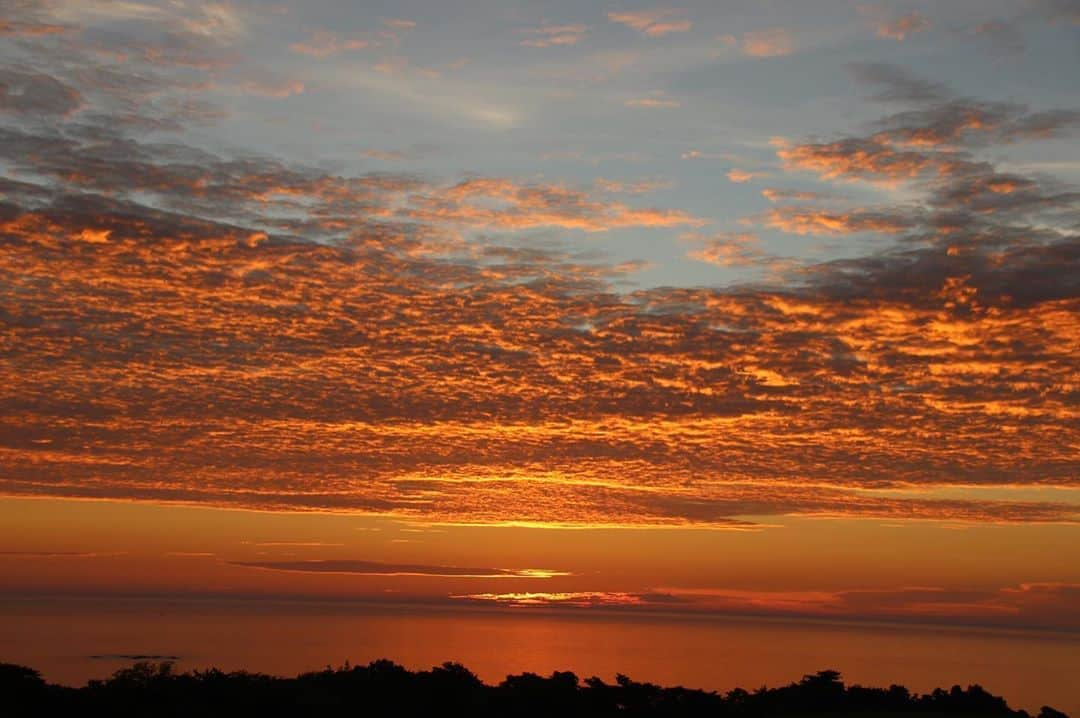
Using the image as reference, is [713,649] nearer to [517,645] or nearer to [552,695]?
[517,645]

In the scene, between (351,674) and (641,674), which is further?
(641,674)

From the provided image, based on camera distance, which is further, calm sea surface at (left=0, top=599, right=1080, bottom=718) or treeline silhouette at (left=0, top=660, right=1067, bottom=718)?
calm sea surface at (left=0, top=599, right=1080, bottom=718)

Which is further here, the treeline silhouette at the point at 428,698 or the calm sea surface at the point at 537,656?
the calm sea surface at the point at 537,656

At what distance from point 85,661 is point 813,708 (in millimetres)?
96339

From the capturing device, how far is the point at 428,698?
2728 centimetres

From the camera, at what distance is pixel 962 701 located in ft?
94.5

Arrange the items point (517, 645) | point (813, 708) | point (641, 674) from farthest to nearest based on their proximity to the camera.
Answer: point (517, 645), point (641, 674), point (813, 708)

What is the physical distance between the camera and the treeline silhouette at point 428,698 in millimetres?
25172

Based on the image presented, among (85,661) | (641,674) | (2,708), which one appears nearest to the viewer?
(2,708)

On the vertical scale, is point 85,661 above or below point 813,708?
Answer: below

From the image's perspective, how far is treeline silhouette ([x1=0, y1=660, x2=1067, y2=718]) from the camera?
2517 centimetres

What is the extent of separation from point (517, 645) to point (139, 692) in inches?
5425

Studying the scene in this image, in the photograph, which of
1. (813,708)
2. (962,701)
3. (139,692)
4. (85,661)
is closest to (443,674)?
(139,692)

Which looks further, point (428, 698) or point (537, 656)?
point (537, 656)
